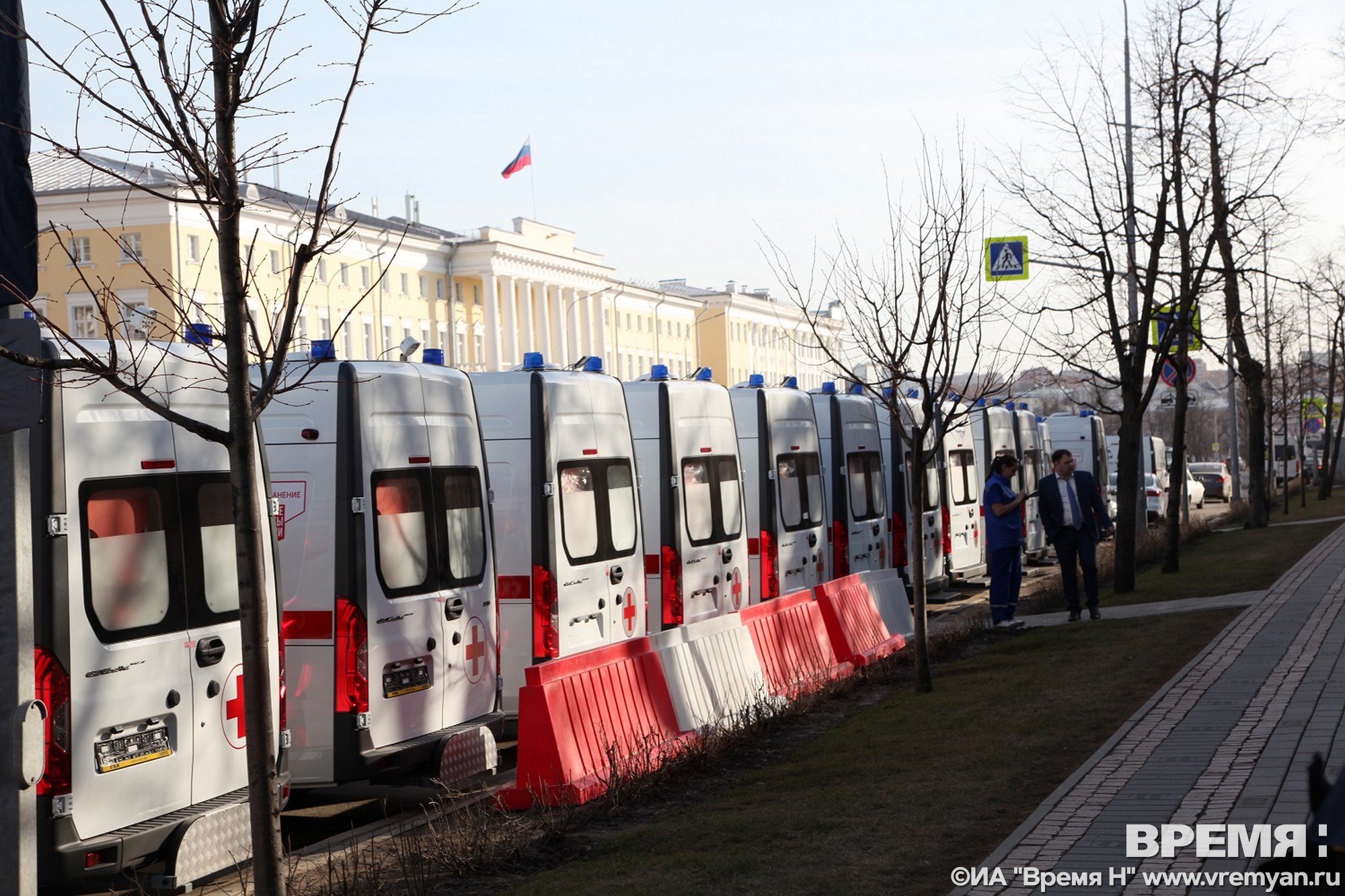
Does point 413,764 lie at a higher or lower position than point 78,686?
lower

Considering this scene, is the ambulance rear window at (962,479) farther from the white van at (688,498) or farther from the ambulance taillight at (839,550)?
the white van at (688,498)

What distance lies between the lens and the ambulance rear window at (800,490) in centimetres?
1694

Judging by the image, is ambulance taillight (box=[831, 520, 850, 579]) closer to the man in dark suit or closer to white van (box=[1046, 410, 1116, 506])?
the man in dark suit

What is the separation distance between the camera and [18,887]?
207 inches

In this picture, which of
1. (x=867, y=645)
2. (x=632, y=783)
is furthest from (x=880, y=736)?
(x=867, y=645)

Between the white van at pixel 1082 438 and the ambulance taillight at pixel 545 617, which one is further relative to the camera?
the white van at pixel 1082 438

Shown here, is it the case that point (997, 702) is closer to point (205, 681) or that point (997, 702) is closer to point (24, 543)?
point (205, 681)

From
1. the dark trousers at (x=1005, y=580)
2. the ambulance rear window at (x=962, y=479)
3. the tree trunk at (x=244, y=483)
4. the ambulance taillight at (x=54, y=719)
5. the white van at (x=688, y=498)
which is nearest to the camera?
the tree trunk at (x=244, y=483)

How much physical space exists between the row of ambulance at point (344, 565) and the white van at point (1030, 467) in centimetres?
1426

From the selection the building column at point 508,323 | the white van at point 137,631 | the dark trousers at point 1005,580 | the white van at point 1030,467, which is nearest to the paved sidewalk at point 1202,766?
the dark trousers at point 1005,580

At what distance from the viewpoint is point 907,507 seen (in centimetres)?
2109

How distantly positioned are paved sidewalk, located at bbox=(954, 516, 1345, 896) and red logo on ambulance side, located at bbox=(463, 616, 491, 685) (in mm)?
3787

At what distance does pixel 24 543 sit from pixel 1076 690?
8.27 m

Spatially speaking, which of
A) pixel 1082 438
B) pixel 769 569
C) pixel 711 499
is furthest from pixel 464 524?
pixel 1082 438
